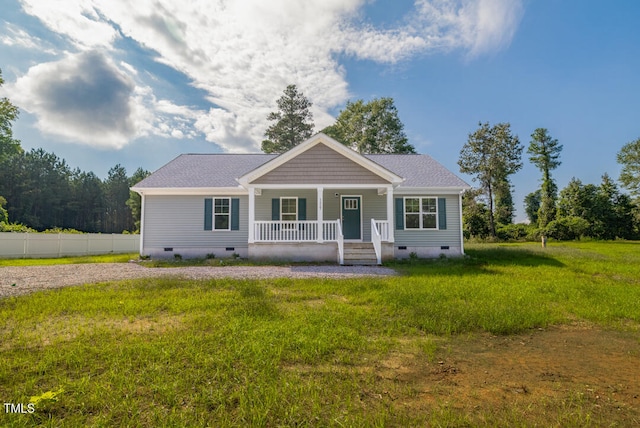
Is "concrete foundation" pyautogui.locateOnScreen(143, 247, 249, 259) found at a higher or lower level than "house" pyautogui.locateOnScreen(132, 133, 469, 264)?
lower

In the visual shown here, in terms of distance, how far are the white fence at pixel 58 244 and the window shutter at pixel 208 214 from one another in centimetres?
1022

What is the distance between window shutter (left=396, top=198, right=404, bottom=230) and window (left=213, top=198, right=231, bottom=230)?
771cm

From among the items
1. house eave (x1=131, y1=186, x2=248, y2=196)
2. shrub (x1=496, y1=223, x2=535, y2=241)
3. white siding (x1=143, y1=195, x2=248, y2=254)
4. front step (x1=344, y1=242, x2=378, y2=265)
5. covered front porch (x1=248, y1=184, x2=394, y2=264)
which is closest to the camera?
front step (x1=344, y1=242, x2=378, y2=265)

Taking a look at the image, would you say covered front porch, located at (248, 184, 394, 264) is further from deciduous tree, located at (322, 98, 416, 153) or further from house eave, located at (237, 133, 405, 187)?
deciduous tree, located at (322, 98, 416, 153)

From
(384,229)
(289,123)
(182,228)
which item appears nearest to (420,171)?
(384,229)

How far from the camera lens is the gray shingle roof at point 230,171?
14.2m

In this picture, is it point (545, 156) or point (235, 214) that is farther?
point (545, 156)

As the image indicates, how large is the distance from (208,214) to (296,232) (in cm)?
439

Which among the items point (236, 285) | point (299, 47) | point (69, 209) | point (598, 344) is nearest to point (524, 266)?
point (598, 344)

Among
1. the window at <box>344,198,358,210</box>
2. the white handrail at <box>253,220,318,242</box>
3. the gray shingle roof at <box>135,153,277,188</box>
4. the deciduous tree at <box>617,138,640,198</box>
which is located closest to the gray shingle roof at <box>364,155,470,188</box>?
the window at <box>344,198,358,210</box>

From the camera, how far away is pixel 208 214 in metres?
14.1

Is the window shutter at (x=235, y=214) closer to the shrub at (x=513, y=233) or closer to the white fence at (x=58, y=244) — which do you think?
the white fence at (x=58, y=244)

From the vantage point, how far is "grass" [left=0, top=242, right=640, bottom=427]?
2.29 metres

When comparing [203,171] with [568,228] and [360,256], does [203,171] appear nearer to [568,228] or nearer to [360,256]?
[360,256]
